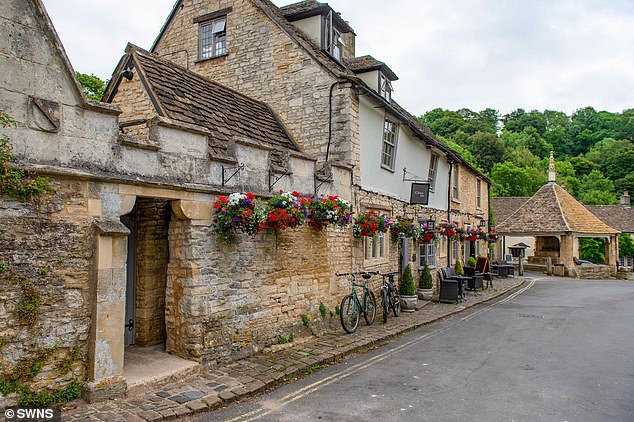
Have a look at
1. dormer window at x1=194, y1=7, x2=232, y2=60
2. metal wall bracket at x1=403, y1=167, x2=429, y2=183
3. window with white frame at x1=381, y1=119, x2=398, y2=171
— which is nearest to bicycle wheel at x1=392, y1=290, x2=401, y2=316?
window with white frame at x1=381, y1=119, x2=398, y2=171

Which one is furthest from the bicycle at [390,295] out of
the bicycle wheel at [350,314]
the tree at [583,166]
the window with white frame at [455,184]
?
the tree at [583,166]

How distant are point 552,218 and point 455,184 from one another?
15761 millimetres

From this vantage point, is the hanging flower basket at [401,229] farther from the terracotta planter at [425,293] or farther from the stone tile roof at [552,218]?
the stone tile roof at [552,218]

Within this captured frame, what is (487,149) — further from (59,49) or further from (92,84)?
(59,49)

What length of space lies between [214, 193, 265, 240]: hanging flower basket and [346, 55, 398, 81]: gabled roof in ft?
29.9

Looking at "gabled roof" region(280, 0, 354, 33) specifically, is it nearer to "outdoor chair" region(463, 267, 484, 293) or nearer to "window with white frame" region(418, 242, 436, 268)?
"window with white frame" region(418, 242, 436, 268)

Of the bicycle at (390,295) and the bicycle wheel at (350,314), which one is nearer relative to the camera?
the bicycle wheel at (350,314)

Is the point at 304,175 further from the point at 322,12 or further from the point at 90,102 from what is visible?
the point at 322,12

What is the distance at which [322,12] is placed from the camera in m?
14.2

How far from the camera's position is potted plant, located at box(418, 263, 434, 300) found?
16578 millimetres

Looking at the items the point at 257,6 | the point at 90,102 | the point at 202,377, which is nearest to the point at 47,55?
the point at 90,102

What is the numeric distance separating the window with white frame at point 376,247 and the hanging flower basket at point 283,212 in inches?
183

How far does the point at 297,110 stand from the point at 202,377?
26.0ft

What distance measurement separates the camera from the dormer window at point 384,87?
15330 mm
